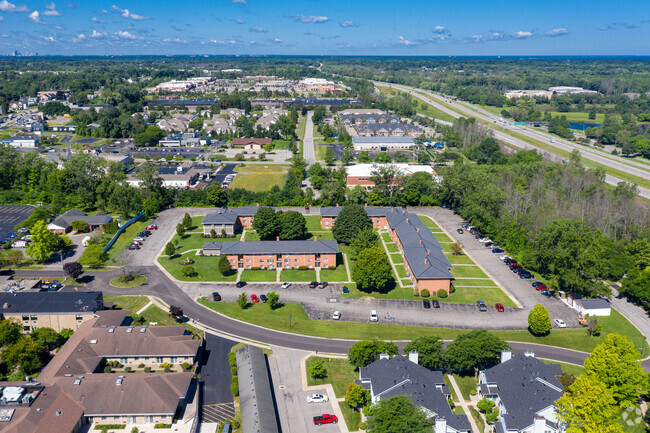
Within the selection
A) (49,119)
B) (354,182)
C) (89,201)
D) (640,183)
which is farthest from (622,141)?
(49,119)

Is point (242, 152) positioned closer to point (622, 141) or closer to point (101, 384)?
point (101, 384)

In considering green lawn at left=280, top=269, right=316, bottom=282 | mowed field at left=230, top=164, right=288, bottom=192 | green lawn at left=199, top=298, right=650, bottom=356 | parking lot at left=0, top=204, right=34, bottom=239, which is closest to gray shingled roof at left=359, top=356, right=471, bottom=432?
green lawn at left=199, top=298, right=650, bottom=356

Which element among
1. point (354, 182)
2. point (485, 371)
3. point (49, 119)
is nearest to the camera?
point (485, 371)

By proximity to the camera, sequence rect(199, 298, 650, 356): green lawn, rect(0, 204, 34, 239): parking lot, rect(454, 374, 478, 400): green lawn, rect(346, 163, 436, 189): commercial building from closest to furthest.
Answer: rect(454, 374, 478, 400): green lawn < rect(199, 298, 650, 356): green lawn < rect(0, 204, 34, 239): parking lot < rect(346, 163, 436, 189): commercial building

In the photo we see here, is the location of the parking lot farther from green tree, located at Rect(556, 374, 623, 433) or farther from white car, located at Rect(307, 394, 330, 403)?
green tree, located at Rect(556, 374, 623, 433)

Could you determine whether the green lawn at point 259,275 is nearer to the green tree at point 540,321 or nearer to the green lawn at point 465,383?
the green lawn at point 465,383

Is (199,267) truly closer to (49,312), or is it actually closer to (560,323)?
(49,312)

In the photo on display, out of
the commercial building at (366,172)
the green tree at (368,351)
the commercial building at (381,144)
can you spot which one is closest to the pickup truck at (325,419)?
the green tree at (368,351)
